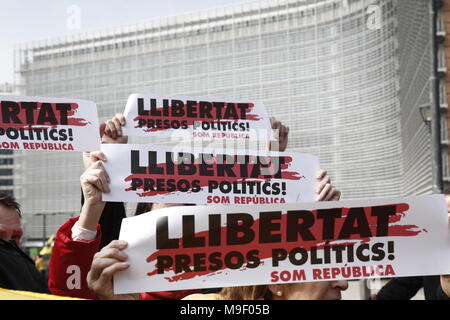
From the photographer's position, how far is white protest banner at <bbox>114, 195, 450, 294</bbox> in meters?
1.70

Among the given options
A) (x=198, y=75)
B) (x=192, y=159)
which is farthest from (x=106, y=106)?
(x=192, y=159)

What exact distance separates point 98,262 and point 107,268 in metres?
0.03

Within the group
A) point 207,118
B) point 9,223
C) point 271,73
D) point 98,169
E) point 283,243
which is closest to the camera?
point 283,243

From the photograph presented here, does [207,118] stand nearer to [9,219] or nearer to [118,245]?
[9,219]

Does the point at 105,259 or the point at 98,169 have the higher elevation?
the point at 98,169

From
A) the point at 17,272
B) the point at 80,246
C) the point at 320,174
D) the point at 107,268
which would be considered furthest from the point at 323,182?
the point at 107,268

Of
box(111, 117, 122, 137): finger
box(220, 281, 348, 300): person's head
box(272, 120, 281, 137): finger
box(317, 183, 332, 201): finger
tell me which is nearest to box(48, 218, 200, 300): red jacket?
box(220, 281, 348, 300): person's head

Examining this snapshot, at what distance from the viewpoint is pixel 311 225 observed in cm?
177

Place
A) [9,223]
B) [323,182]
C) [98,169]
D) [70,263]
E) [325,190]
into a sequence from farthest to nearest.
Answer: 1. [9,223]
2. [323,182]
3. [325,190]
4. [98,169]
5. [70,263]

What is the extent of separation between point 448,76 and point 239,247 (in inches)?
1577

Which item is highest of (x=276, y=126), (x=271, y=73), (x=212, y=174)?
(x=271, y=73)

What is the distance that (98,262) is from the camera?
5.22 ft
